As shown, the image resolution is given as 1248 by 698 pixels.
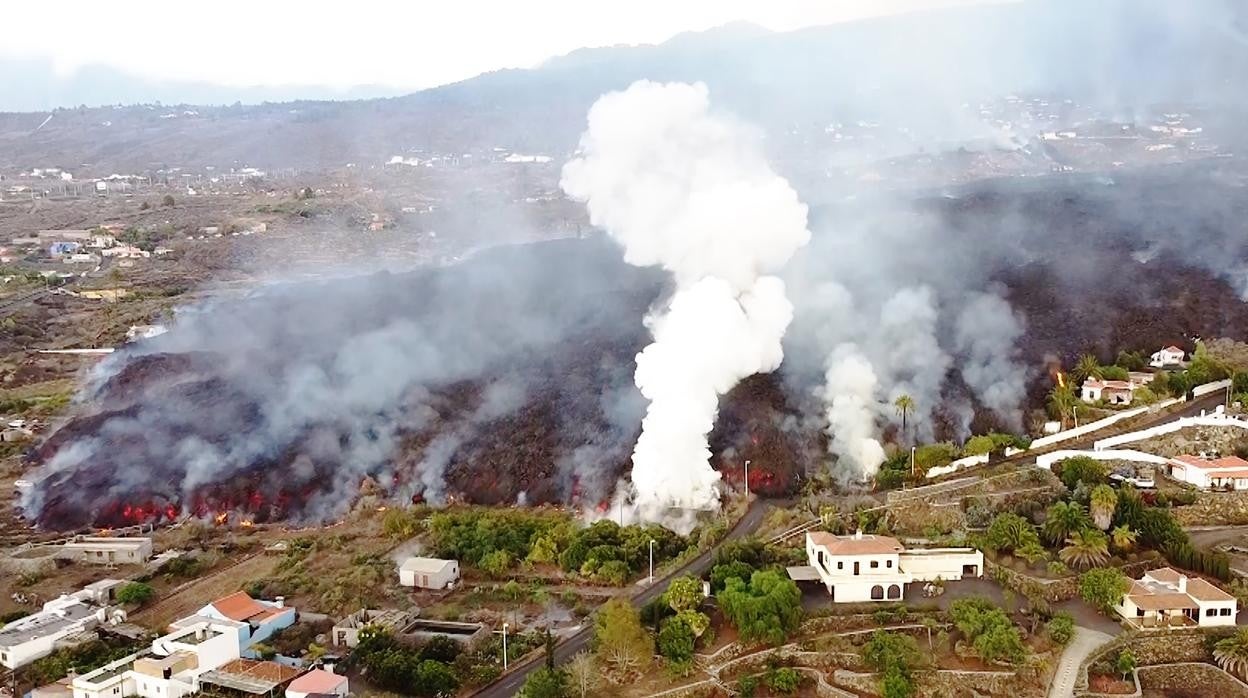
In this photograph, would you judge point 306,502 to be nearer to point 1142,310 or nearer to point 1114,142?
point 1142,310

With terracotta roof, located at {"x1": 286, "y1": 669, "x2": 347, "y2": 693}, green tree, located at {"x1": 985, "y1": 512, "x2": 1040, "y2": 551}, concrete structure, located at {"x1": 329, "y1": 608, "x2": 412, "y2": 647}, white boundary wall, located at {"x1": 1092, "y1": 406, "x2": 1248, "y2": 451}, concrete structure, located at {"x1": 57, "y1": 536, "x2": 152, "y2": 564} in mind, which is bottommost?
concrete structure, located at {"x1": 57, "y1": 536, "x2": 152, "y2": 564}

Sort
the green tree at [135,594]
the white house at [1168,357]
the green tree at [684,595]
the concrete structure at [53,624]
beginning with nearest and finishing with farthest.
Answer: the green tree at [684,595] < the concrete structure at [53,624] < the green tree at [135,594] < the white house at [1168,357]

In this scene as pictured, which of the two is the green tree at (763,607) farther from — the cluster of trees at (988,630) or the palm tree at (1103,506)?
the palm tree at (1103,506)

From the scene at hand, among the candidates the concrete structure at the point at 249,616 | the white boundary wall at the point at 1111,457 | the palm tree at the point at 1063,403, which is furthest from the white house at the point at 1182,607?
the concrete structure at the point at 249,616

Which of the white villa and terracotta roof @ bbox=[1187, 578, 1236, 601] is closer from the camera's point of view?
terracotta roof @ bbox=[1187, 578, 1236, 601]

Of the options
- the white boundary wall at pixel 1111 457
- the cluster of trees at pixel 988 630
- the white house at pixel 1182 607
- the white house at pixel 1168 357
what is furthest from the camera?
the white house at pixel 1168 357

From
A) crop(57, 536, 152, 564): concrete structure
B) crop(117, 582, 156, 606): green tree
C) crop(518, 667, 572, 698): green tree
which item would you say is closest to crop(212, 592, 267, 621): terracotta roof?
crop(117, 582, 156, 606): green tree

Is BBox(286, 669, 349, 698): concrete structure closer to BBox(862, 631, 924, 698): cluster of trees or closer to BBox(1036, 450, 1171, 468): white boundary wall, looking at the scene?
BBox(862, 631, 924, 698): cluster of trees
